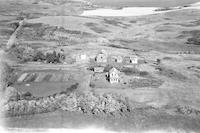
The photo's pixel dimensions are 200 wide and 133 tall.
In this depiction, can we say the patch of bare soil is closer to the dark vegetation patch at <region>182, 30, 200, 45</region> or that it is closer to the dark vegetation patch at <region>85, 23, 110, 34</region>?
the dark vegetation patch at <region>85, 23, 110, 34</region>

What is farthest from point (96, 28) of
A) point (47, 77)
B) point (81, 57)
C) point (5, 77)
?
point (5, 77)

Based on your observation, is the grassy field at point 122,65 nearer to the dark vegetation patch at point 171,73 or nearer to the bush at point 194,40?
the dark vegetation patch at point 171,73

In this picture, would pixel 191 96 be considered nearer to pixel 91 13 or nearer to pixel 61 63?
pixel 61 63

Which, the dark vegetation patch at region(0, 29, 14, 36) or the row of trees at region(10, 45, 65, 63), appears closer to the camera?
the row of trees at region(10, 45, 65, 63)

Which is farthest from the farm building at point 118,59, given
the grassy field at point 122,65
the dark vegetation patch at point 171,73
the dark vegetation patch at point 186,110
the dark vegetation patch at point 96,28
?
the dark vegetation patch at point 96,28

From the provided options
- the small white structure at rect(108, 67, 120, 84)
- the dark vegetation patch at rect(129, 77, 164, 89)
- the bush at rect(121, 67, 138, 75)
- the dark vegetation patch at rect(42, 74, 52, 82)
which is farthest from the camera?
the bush at rect(121, 67, 138, 75)

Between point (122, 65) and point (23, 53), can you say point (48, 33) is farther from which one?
point (122, 65)

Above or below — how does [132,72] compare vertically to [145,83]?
above

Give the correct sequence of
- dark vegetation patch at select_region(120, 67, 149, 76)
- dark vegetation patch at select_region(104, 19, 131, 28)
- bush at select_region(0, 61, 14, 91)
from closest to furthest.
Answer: bush at select_region(0, 61, 14, 91), dark vegetation patch at select_region(120, 67, 149, 76), dark vegetation patch at select_region(104, 19, 131, 28)

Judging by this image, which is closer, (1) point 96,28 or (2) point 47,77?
(2) point 47,77

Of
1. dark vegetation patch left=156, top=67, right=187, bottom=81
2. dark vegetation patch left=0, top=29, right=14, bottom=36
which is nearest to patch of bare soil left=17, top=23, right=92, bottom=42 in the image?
dark vegetation patch left=0, top=29, right=14, bottom=36

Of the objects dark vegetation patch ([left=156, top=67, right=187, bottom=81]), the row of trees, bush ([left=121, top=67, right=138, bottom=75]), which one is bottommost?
dark vegetation patch ([left=156, top=67, right=187, bottom=81])

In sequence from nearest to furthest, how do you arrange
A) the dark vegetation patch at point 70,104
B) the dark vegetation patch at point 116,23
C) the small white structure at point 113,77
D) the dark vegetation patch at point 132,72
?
the dark vegetation patch at point 70,104
the small white structure at point 113,77
the dark vegetation patch at point 132,72
the dark vegetation patch at point 116,23
